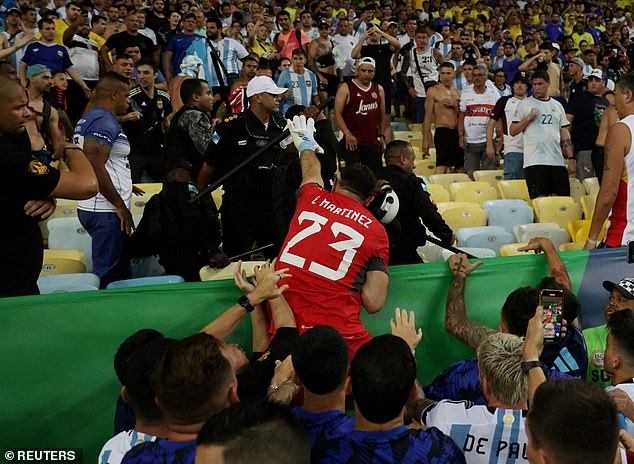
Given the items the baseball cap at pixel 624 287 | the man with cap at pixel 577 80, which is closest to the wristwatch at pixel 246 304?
the baseball cap at pixel 624 287

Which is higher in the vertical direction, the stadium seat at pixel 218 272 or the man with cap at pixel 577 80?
the man with cap at pixel 577 80

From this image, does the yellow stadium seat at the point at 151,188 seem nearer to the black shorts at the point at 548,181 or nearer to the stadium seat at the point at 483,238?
the stadium seat at the point at 483,238

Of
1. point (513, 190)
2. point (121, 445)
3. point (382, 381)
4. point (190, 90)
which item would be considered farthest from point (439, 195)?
point (121, 445)

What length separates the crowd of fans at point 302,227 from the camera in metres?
2.42

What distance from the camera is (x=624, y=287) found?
3975mm

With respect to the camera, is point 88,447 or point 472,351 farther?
point 472,351

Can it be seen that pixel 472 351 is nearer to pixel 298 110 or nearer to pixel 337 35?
pixel 298 110

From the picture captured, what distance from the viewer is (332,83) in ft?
38.3

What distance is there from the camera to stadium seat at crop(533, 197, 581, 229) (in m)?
7.46

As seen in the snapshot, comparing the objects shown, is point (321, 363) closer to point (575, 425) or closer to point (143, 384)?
point (143, 384)

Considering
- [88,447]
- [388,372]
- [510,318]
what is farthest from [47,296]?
[510,318]

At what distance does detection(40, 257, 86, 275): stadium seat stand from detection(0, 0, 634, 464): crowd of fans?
0.18 meters

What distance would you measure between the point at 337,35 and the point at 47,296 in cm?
999

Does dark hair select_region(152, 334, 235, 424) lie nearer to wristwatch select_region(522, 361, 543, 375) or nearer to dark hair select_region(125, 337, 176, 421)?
dark hair select_region(125, 337, 176, 421)
